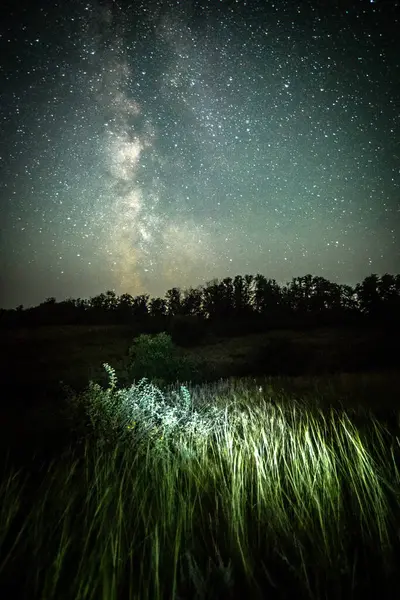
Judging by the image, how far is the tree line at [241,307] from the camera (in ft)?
144

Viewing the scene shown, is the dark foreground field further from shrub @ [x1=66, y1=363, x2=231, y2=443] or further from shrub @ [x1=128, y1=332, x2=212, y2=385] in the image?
shrub @ [x1=128, y1=332, x2=212, y2=385]

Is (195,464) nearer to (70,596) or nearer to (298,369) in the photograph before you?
(70,596)

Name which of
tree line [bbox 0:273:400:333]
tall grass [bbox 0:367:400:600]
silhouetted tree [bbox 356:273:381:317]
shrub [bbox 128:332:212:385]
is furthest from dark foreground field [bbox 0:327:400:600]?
silhouetted tree [bbox 356:273:381:317]

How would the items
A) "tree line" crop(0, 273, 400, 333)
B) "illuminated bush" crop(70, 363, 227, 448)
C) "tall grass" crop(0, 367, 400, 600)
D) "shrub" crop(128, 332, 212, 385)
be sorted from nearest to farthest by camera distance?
"tall grass" crop(0, 367, 400, 600) < "illuminated bush" crop(70, 363, 227, 448) < "shrub" crop(128, 332, 212, 385) < "tree line" crop(0, 273, 400, 333)

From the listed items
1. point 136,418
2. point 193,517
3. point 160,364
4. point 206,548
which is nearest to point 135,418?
point 136,418

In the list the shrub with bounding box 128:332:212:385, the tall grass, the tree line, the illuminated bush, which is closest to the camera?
the tall grass

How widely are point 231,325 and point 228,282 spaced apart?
25.3 m

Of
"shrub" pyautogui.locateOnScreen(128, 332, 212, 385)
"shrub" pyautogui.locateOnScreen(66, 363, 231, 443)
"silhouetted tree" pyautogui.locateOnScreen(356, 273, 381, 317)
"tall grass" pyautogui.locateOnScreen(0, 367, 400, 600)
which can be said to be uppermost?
"silhouetted tree" pyautogui.locateOnScreen(356, 273, 381, 317)

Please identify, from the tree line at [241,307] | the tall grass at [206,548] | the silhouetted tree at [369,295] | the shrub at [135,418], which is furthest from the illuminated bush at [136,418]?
the silhouetted tree at [369,295]

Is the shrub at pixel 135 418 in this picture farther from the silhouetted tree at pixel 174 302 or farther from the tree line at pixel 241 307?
the silhouetted tree at pixel 174 302

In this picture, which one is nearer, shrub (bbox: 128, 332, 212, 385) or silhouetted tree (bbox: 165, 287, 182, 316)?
shrub (bbox: 128, 332, 212, 385)

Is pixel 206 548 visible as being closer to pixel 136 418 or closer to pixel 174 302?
pixel 136 418

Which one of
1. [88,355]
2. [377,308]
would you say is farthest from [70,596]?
[377,308]

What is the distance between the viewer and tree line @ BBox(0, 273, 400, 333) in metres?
44.0
